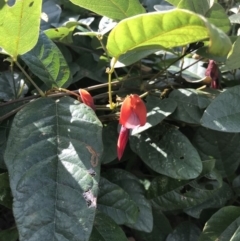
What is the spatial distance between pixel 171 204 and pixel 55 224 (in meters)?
0.34

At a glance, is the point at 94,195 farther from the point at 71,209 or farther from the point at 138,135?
the point at 138,135

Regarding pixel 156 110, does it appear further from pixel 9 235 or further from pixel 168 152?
pixel 9 235

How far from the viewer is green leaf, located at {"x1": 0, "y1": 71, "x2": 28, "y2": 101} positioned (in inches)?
39.9

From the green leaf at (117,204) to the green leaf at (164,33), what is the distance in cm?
27

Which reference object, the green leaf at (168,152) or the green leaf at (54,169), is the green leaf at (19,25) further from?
the green leaf at (168,152)

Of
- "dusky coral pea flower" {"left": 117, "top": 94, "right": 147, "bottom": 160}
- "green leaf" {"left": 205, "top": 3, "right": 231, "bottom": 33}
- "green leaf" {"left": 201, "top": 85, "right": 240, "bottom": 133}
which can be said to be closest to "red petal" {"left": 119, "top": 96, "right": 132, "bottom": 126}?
"dusky coral pea flower" {"left": 117, "top": 94, "right": 147, "bottom": 160}

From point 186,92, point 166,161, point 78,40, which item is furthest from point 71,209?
point 78,40

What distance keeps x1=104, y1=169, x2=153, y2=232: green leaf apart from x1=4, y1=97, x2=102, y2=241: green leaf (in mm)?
216

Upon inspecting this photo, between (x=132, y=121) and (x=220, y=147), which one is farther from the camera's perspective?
(x=220, y=147)

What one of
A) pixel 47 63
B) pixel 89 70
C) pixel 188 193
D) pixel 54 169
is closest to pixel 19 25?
pixel 47 63

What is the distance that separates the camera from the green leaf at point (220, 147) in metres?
1.03

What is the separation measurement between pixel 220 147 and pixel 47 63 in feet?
1.40

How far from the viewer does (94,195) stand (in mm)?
727

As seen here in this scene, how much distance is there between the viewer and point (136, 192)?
3.19 feet
